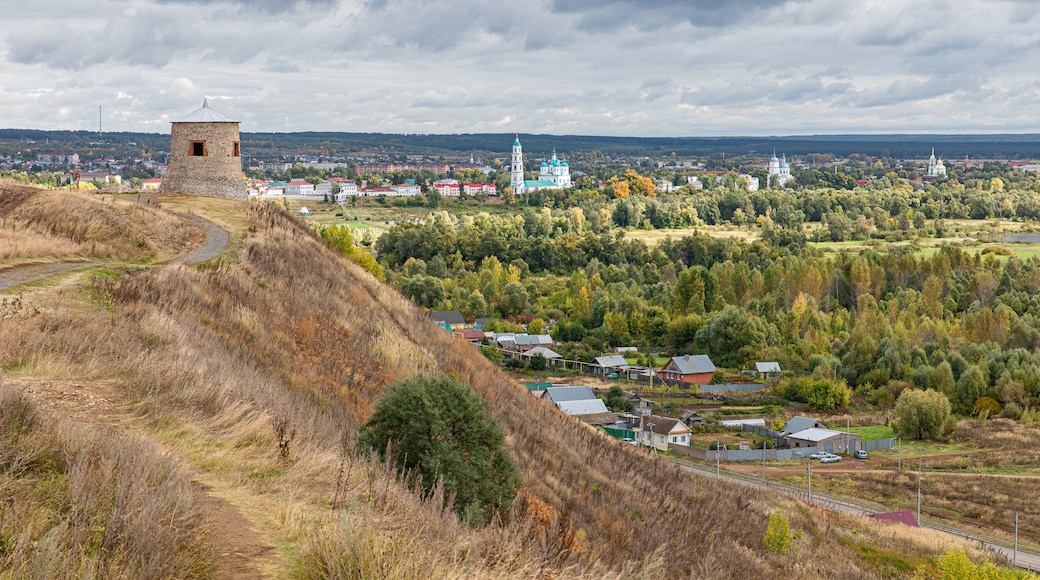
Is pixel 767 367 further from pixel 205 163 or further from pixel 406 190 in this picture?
pixel 406 190

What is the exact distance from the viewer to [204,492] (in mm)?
6238

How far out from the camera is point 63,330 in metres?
A: 9.71

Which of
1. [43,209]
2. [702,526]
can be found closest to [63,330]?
[702,526]

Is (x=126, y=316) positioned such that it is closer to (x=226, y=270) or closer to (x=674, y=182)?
(x=226, y=270)

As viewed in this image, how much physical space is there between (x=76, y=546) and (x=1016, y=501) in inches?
1333

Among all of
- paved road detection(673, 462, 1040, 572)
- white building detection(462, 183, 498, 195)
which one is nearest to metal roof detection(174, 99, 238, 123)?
paved road detection(673, 462, 1040, 572)

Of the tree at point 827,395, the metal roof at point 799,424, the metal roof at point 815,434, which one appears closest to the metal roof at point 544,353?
the tree at point 827,395

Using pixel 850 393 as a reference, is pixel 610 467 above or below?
above

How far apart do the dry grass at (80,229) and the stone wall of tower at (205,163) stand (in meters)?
4.97

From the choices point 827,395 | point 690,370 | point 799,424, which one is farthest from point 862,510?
point 690,370

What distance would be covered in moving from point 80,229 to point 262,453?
12.9 metres

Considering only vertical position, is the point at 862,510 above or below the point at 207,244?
below

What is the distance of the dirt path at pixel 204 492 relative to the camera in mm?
5211

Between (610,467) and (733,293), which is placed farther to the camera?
(733,293)
